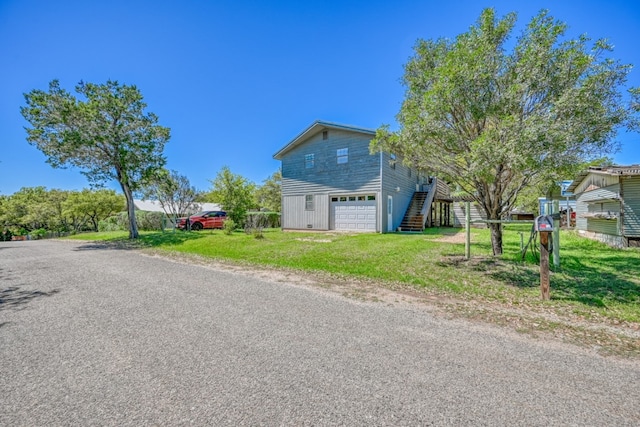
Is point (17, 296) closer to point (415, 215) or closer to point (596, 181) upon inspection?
point (415, 215)

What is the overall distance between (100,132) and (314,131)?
37.9 feet

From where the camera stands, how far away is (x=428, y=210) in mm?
19062

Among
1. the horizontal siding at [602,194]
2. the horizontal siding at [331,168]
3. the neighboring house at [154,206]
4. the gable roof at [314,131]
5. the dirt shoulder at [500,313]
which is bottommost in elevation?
the dirt shoulder at [500,313]

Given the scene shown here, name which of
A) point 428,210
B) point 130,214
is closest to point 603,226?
point 428,210

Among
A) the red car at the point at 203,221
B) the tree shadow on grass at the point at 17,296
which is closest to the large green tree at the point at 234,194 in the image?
the red car at the point at 203,221

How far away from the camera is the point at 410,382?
2.43m

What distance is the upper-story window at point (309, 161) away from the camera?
17.5m

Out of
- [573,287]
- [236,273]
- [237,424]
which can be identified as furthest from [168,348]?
[573,287]

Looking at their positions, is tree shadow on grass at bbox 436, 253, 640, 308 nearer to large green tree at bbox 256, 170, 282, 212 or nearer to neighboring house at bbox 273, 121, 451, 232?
neighboring house at bbox 273, 121, 451, 232

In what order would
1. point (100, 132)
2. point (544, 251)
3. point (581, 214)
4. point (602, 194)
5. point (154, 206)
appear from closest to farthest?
point (544, 251), point (602, 194), point (100, 132), point (581, 214), point (154, 206)

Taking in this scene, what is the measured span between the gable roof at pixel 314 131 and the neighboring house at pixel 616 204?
9.79 m

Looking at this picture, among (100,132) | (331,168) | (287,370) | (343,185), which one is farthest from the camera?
(331,168)

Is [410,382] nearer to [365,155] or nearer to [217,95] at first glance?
[365,155]

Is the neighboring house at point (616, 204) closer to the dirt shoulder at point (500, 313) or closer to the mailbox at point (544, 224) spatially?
the mailbox at point (544, 224)
